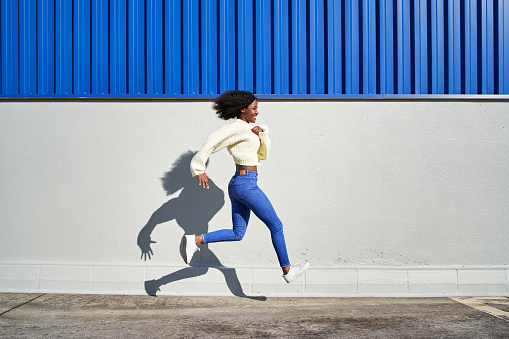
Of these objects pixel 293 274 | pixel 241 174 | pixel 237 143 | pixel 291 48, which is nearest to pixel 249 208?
pixel 241 174

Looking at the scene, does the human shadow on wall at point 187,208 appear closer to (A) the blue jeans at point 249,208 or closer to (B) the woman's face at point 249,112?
(A) the blue jeans at point 249,208

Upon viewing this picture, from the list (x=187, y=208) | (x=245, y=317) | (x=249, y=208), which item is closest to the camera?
(x=245, y=317)

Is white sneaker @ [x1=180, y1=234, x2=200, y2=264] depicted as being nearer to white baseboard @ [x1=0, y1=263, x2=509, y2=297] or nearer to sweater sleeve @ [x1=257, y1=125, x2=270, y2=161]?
white baseboard @ [x1=0, y1=263, x2=509, y2=297]

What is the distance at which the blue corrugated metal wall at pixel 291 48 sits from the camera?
4172 millimetres

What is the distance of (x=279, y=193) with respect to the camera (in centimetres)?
409

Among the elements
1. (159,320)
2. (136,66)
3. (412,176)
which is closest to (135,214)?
(159,320)

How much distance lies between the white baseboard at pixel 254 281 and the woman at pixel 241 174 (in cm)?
62

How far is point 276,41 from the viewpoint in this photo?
4.18m

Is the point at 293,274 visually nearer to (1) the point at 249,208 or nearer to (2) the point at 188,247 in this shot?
(1) the point at 249,208

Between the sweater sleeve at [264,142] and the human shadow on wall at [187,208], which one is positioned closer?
the sweater sleeve at [264,142]

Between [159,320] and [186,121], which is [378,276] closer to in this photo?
[159,320]

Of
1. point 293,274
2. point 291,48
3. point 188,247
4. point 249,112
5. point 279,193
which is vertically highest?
point 291,48

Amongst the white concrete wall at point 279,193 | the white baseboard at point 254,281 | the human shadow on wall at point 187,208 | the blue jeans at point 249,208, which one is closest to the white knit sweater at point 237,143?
the blue jeans at point 249,208

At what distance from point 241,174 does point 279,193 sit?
786 millimetres
